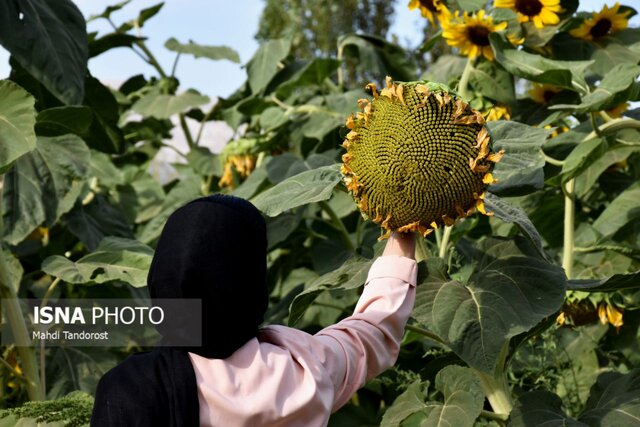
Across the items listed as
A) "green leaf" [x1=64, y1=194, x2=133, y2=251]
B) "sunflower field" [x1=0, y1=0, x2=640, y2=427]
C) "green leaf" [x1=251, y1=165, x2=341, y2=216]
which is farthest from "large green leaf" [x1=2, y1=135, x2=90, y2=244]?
"green leaf" [x1=251, y1=165, x2=341, y2=216]

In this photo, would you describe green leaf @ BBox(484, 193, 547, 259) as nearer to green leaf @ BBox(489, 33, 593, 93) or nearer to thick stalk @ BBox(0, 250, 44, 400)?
green leaf @ BBox(489, 33, 593, 93)

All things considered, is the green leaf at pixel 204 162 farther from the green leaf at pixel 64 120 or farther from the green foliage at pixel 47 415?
the green foliage at pixel 47 415

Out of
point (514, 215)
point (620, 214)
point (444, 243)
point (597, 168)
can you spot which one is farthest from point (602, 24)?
point (514, 215)

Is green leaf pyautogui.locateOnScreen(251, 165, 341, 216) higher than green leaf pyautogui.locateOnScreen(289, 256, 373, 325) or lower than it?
higher

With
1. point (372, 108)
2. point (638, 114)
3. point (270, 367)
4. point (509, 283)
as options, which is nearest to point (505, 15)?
point (638, 114)

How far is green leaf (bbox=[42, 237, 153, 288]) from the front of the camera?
221 cm

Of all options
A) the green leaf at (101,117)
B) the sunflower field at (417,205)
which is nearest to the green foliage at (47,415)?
the sunflower field at (417,205)

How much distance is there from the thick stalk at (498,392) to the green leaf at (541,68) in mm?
647

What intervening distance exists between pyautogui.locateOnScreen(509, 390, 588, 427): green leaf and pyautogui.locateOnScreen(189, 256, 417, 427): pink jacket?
1.72 feet

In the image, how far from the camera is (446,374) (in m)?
1.94

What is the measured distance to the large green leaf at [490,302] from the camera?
5.61 ft

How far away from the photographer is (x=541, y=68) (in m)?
2.25

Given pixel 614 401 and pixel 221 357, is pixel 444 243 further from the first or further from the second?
pixel 221 357

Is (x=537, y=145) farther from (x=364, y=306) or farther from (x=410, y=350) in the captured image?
(x=410, y=350)
